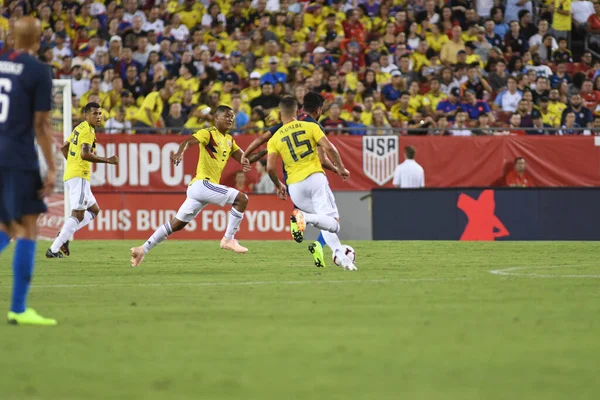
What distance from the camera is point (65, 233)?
17844 millimetres

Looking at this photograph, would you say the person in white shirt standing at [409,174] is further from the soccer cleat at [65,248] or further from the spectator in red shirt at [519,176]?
the soccer cleat at [65,248]

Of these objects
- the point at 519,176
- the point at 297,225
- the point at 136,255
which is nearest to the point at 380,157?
the point at 519,176

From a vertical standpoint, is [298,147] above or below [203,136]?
below

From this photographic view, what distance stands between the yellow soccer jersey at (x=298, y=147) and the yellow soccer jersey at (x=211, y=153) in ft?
9.78

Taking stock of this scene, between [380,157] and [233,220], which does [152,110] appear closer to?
[380,157]

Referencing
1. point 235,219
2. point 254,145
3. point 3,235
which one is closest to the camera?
point 3,235

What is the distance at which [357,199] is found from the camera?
77.6 ft

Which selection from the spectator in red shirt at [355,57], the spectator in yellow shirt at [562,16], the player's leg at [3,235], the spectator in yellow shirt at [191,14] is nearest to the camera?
the player's leg at [3,235]

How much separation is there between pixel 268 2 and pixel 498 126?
6782 mm

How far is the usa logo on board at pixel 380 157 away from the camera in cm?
2428

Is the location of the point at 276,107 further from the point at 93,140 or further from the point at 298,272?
the point at 298,272

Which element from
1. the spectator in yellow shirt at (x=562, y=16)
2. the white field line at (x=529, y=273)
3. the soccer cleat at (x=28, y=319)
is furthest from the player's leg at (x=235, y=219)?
the spectator in yellow shirt at (x=562, y=16)

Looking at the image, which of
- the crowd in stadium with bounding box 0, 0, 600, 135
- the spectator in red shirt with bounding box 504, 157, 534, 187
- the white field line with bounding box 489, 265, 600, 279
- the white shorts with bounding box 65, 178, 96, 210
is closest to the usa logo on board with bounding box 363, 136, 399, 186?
the crowd in stadium with bounding box 0, 0, 600, 135

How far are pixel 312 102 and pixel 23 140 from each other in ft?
20.0
